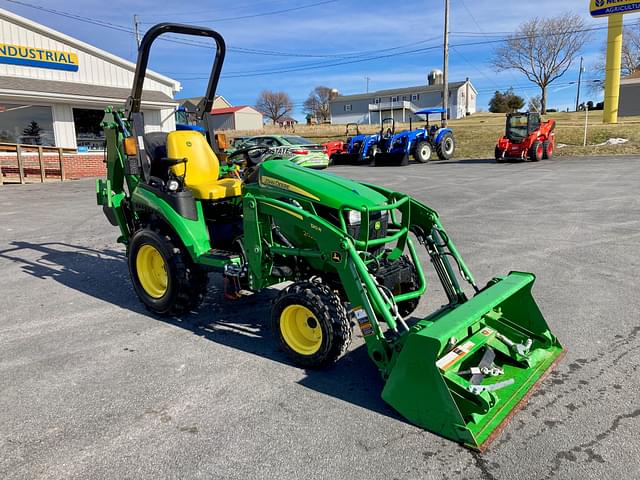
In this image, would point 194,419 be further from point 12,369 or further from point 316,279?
point 12,369

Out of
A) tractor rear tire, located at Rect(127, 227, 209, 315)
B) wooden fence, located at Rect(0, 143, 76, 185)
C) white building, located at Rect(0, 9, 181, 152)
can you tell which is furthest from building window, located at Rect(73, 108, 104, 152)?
tractor rear tire, located at Rect(127, 227, 209, 315)

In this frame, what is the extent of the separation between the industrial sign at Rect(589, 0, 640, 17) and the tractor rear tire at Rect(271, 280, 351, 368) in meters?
30.9

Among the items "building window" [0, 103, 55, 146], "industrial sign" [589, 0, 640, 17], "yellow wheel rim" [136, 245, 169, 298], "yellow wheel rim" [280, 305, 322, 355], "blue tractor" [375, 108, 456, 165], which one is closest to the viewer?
"yellow wheel rim" [280, 305, 322, 355]

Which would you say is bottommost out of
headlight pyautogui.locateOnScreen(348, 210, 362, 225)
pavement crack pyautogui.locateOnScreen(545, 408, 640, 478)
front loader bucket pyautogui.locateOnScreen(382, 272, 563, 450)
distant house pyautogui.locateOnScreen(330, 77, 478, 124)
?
pavement crack pyautogui.locateOnScreen(545, 408, 640, 478)

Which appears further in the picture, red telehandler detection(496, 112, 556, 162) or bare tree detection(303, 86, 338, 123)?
bare tree detection(303, 86, 338, 123)

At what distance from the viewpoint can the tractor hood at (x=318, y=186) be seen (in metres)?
3.63

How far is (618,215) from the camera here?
347 inches

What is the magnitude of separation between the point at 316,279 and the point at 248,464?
1.51 metres

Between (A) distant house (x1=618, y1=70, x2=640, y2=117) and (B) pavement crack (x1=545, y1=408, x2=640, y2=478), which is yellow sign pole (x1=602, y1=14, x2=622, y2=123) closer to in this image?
(A) distant house (x1=618, y1=70, x2=640, y2=117)

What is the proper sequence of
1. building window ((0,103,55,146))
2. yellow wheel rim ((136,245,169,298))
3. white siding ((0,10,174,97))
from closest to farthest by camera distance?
1. yellow wheel rim ((136,245,169,298))
2. white siding ((0,10,174,97))
3. building window ((0,103,55,146))

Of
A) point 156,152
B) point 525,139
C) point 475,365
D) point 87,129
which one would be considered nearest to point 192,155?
point 156,152

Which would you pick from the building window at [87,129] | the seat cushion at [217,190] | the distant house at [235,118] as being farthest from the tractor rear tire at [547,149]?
the distant house at [235,118]

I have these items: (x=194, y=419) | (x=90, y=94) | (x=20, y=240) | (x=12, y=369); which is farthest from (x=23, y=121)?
(x=194, y=419)

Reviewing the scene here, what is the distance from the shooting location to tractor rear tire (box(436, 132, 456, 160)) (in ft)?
74.2
